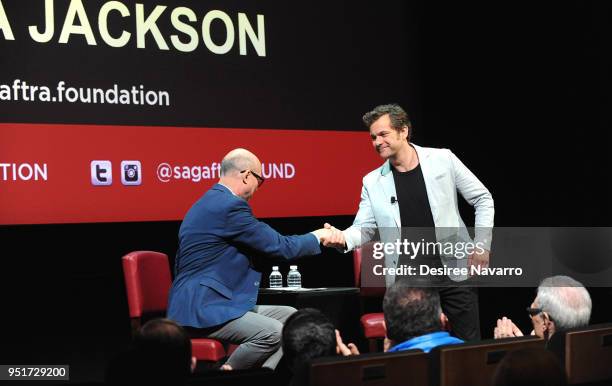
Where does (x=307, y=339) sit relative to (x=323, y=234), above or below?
below

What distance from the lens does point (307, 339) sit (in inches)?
104

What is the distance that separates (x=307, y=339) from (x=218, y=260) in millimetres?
1707

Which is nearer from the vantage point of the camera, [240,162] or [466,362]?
[466,362]

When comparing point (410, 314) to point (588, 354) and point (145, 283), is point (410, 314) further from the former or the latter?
point (145, 283)

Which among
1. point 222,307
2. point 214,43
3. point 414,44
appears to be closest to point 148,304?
point 222,307

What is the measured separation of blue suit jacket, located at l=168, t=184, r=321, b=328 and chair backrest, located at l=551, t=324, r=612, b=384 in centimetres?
185

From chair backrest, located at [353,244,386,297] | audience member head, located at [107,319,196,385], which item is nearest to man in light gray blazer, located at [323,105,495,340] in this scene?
chair backrest, located at [353,244,386,297]

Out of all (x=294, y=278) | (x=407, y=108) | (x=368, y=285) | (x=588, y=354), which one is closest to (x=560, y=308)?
Answer: (x=588, y=354)

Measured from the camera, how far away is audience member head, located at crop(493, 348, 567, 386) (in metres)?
1.94

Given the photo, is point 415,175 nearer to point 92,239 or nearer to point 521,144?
point 92,239

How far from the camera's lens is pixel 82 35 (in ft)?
17.9

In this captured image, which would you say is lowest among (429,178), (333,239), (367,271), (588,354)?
(588,354)

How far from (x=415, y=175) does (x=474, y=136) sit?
98.3 inches

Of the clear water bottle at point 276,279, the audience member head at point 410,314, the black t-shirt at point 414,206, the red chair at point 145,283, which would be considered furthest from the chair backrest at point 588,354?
the clear water bottle at point 276,279
